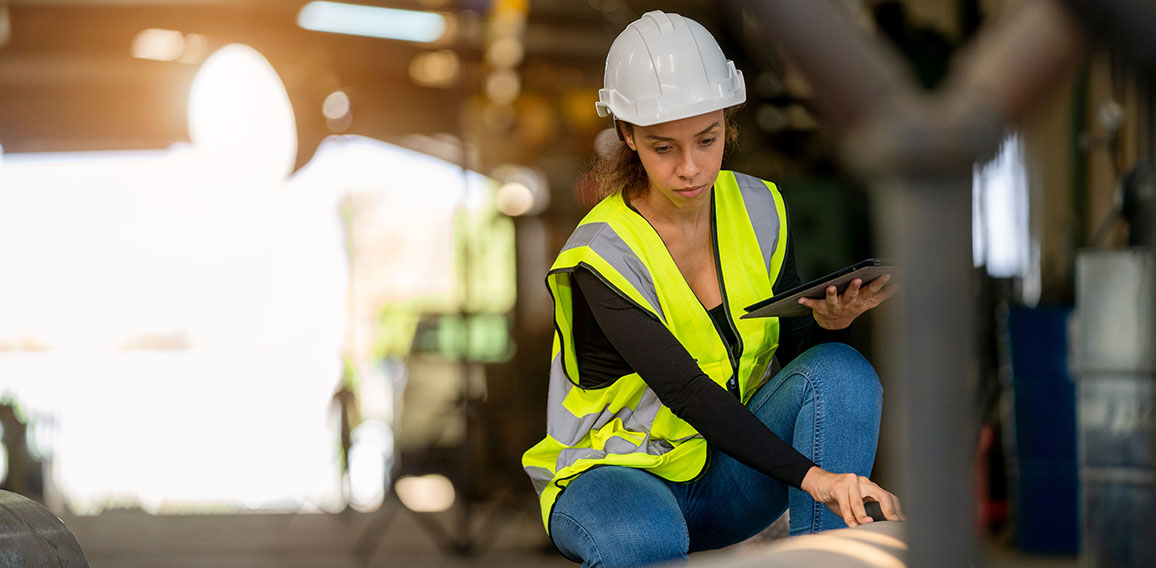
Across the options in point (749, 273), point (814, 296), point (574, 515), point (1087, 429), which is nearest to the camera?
point (814, 296)

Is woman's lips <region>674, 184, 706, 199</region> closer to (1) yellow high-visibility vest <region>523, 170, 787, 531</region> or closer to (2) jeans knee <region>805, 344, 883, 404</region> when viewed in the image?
(1) yellow high-visibility vest <region>523, 170, 787, 531</region>

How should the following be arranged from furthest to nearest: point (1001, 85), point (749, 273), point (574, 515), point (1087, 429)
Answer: point (1087, 429) < point (749, 273) < point (574, 515) < point (1001, 85)

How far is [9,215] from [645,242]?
739 cm

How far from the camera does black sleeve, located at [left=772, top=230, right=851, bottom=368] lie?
201 centimetres

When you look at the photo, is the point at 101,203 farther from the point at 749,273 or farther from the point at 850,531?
the point at 850,531

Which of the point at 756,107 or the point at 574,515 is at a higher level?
the point at 756,107

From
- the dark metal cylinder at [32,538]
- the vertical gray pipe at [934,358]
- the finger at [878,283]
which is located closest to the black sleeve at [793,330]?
the finger at [878,283]

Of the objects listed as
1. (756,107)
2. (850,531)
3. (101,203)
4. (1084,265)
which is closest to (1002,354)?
(756,107)

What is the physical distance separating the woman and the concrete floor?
3.28 metres

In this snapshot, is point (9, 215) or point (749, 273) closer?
point (749, 273)

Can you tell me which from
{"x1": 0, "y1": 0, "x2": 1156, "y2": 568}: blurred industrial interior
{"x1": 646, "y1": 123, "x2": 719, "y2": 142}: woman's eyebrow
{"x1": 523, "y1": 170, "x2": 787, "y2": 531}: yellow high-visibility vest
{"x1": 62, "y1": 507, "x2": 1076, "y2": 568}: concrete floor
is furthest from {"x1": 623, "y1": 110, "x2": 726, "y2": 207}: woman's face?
{"x1": 62, "y1": 507, "x2": 1076, "y2": 568}: concrete floor

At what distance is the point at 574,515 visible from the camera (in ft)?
6.13

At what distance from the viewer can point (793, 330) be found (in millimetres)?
2053

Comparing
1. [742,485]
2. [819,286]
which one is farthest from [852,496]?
[742,485]
